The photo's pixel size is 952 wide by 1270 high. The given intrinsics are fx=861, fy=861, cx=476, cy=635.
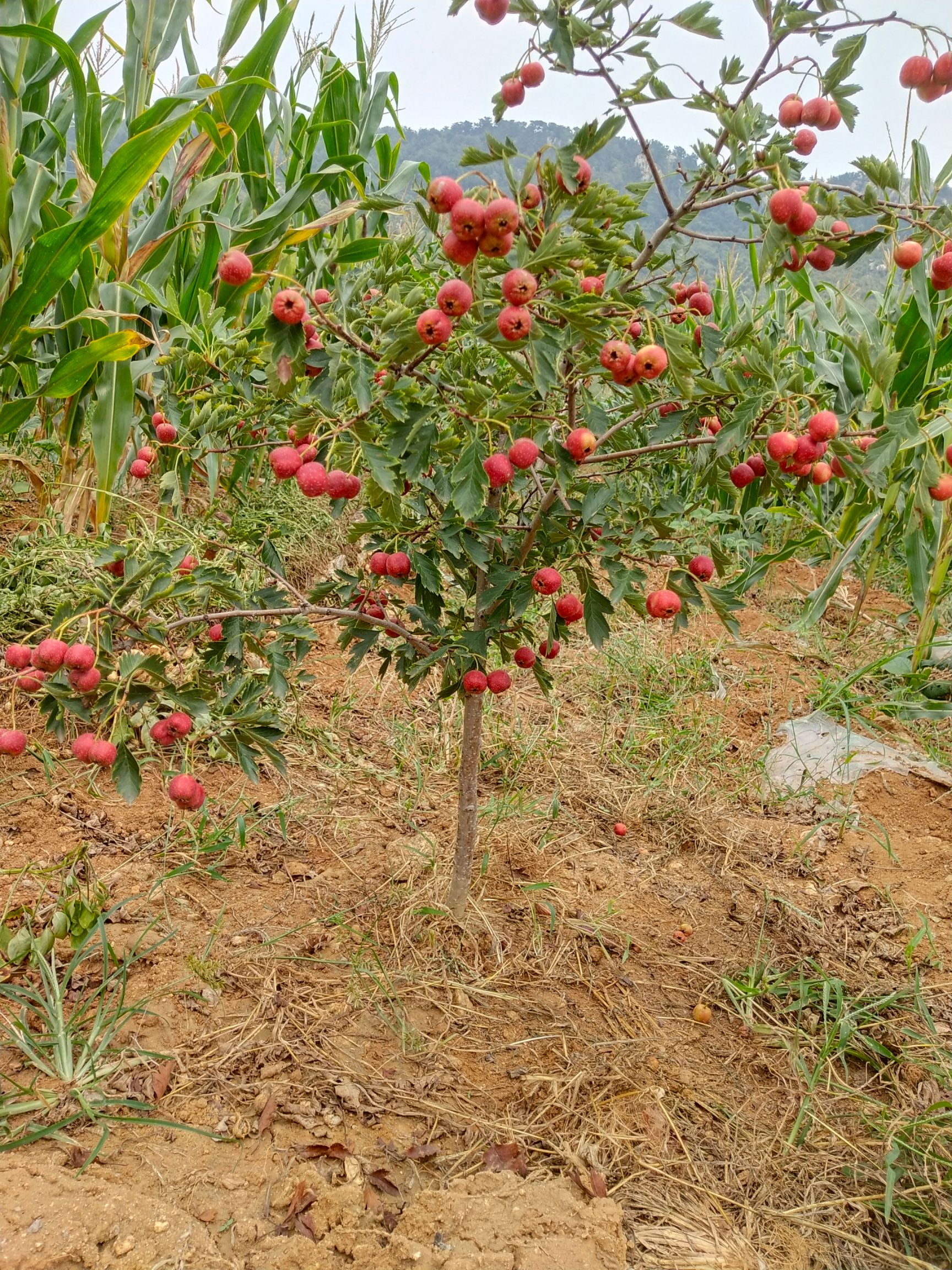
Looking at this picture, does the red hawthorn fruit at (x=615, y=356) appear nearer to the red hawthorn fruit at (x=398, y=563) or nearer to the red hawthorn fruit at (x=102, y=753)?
the red hawthorn fruit at (x=398, y=563)

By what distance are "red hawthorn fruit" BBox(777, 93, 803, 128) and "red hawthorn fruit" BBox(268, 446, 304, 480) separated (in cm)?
87

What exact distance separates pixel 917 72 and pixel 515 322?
81 cm

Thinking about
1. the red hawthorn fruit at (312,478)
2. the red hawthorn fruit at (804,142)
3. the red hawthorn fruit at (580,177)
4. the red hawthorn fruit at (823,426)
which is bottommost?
the red hawthorn fruit at (312,478)

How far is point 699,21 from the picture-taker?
1.13m

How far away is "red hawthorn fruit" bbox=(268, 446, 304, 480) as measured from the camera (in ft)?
3.97

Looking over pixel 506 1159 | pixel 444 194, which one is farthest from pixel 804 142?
pixel 506 1159

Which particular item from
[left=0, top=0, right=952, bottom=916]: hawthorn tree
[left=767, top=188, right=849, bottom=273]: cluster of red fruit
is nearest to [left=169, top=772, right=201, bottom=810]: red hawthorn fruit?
[left=0, top=0, right=952, bottom=916]: hawthorn tree

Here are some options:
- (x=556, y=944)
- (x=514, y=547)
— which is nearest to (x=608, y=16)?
(x=514, y=547)

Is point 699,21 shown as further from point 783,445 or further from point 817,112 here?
point 783,445

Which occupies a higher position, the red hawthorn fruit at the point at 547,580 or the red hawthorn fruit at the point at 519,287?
the red hawthorn fruit at the point at 519,287

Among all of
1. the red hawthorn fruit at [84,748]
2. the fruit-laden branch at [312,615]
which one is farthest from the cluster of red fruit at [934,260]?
the red hawthorn fruit at [84,748]

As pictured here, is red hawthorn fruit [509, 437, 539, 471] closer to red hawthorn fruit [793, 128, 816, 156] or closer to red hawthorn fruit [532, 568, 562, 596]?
red hawthorn fruit [532, 568, 562, 596]

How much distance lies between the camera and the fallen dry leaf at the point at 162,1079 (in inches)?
59.5

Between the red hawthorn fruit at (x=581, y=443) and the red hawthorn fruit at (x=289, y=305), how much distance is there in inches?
17.0
